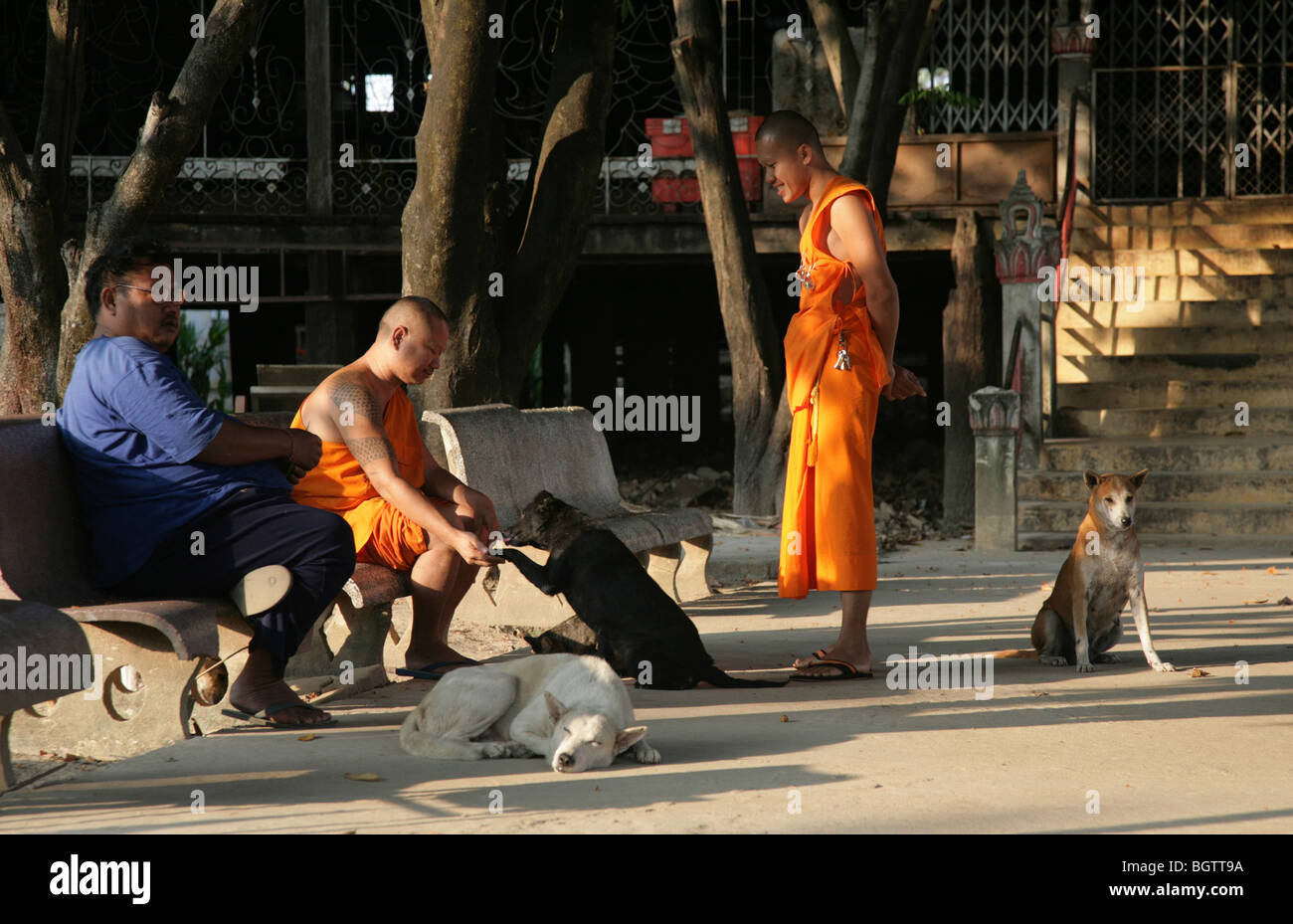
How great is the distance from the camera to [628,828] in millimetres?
3332

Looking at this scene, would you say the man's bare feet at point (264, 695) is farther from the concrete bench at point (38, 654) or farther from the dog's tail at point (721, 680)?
the dog's tail at point (721, 680)

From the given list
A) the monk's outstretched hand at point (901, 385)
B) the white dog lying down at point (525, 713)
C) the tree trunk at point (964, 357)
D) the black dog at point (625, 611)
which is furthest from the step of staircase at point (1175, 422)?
the white dog lying down at point (525, 713)

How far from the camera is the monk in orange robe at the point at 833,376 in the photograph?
17.0ft

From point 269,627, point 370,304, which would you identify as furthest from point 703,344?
point 269,627

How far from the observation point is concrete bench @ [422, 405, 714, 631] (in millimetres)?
6148

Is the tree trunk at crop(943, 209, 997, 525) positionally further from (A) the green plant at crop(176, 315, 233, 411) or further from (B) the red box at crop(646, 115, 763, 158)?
(A) the green plant at crop(176, 315, 233, 411)

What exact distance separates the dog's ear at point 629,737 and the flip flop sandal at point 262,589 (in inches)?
43.6

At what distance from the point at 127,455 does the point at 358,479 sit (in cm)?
107

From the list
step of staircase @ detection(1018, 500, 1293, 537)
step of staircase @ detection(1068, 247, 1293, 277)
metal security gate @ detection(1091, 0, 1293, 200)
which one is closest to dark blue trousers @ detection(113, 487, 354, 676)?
step of staircase @ detection(1018, 500, 1293, 537)

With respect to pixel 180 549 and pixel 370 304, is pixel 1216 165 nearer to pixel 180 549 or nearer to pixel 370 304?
pixel 370 304

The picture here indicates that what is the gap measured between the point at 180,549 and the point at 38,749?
34.4 inches

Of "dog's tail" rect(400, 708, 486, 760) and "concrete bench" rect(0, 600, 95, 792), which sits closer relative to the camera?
"concrete bench" rect(0, 600, 95, 792)

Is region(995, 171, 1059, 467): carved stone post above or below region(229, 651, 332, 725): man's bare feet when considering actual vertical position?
above

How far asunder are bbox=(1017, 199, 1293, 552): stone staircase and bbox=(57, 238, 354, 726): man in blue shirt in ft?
20.3
